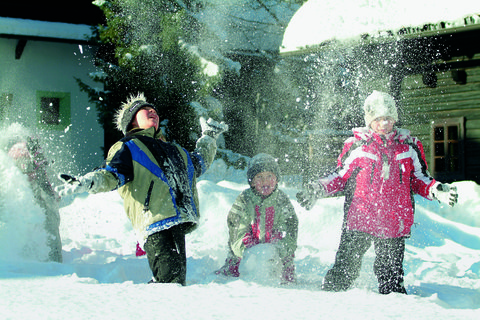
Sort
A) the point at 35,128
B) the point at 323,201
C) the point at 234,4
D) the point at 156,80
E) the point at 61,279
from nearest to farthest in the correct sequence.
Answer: the point at 61,279
the point at 323,201
the point at 156,80
the point at 35,128
the point at 234,4

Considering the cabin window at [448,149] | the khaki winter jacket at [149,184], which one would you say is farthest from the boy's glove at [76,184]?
the cabin window at [448,149]

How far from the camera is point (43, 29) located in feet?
40.3

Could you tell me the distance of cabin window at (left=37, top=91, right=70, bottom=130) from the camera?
13.3 meters

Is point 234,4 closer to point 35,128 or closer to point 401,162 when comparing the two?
point 35,128

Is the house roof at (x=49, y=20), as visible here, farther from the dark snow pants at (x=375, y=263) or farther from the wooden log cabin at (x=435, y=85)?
the dark snow pants at (x=375, y=263)

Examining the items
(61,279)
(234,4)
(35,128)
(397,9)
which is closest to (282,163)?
(234,4)

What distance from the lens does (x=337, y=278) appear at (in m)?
3.43

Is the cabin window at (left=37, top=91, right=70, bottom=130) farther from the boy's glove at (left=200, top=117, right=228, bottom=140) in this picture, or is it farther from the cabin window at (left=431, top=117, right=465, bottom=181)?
the boy's glove at (left=200, top=117, right=228, bottom=140)

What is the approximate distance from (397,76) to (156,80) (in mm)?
5334

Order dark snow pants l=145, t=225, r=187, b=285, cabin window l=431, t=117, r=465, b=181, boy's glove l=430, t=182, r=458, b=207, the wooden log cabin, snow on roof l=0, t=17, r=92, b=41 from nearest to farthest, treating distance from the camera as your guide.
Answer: dark snow pants l=145, t=225, r=187, b=285
boy's glove l=430, t=182, r=458, b=207
the wooden log cabin
cabin window l=431, t=117, r=465, b=181
snow on roof l=0, t=17, r=92, b=41

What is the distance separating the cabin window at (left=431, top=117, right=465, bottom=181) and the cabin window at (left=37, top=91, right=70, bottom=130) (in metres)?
9.62

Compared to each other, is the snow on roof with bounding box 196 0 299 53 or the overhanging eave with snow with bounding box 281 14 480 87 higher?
the snow on roof with bounding box 196 0 299 53

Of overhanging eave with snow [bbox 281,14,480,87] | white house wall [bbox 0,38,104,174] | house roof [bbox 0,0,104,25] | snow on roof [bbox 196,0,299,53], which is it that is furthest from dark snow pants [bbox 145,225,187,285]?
snow on roof [bbox 196,0,299,53]

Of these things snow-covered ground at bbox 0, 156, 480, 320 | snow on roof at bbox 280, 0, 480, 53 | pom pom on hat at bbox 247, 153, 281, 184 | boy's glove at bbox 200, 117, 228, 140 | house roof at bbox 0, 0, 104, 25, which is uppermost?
house roof at bbox 0, 0, 104, 25
